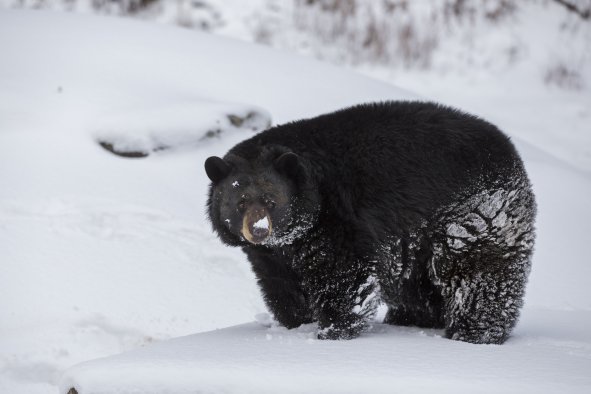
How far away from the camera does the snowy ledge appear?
3.35 metres

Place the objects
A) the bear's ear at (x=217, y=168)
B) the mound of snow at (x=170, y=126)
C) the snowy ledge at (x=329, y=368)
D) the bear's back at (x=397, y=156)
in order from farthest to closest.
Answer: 1. the mound of snow at (x=170, y=126)
2. the bear's back at (x=397, y=156)
3. the bear's ear at (x=217, y=168)
4. the snowy ledge at (x=329, y=368)

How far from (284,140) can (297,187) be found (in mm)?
344

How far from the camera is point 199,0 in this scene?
16094mm

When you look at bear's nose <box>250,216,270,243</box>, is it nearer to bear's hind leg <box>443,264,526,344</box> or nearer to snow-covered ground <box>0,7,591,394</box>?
snow-covered ground <box>0,7,591,394</box>

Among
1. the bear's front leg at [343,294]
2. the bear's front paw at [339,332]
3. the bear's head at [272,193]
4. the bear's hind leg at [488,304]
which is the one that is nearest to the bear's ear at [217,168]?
the bear's head at [272,193]

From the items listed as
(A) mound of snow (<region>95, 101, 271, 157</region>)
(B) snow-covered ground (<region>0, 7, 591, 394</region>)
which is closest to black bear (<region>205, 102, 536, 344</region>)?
(B) snow-covered ground (<region>0, 7, 591, 394</region>)

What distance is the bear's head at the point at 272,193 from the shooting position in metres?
4.51

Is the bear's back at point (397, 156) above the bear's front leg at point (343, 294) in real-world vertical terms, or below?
above

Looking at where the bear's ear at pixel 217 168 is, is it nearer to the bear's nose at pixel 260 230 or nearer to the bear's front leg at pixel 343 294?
the bear's nose at pixel 260 230

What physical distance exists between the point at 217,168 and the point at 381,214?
97 centimetres

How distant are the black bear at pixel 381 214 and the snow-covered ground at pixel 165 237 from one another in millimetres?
261

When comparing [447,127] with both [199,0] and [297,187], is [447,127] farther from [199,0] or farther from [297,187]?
[199,0]

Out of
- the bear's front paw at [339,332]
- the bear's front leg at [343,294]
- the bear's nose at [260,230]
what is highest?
the bear's nose at [260,230]

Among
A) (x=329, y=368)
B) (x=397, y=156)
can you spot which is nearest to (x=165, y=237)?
(x=397, y=156)
